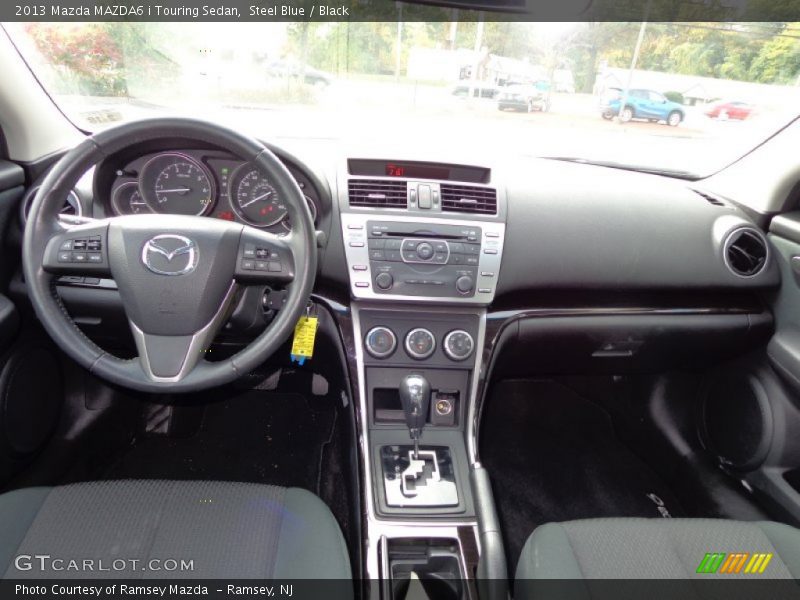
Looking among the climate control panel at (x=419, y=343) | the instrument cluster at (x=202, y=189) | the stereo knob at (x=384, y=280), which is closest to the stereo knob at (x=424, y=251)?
the stereo knob at (x=384, y=280)

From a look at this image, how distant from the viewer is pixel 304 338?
1.83 metres

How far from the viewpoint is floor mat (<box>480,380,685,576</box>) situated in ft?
7.93

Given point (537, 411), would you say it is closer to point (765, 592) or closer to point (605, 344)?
point (605, 344)

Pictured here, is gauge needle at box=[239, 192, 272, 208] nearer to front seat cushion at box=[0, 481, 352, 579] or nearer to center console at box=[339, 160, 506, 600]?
center console at box=[339, 160, 506, 600]

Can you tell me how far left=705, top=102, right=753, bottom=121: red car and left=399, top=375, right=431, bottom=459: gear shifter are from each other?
1510 millimetres

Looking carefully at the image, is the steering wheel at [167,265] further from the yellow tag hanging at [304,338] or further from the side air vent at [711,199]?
the side air vent at [711,199]

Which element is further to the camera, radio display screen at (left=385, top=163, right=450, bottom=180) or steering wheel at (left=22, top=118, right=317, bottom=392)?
radio display screen at (left=385, top=163, right=450, bottom=180)

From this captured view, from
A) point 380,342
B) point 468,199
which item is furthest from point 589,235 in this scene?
point 380,342

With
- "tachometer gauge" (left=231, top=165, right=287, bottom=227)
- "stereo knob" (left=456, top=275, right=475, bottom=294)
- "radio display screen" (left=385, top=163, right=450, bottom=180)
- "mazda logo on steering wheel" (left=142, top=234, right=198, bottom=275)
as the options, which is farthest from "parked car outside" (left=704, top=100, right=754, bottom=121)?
"mazda logo on steering wheel" (left=142, top=234, right=198, bottom=275)

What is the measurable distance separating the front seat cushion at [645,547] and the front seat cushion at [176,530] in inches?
19.5

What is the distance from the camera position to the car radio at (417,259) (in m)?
1.85

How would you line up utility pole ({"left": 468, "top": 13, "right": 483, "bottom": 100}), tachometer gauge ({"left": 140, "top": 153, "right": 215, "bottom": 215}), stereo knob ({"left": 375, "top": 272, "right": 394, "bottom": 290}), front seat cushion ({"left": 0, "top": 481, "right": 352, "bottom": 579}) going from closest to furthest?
front seat cushion ({"left": 0, "top": 481, "right": 352, "bottom": 579}) → tachometer gauge ({"left": 140, "top": 153, "right": 215, "bottom": 215}) → stereo knob ({"left": 375, "top": 272, "right": 394, "bottom": 290}) → utility pole ({"left": 468, "top": 13, "right": 483, "bottom": 100})

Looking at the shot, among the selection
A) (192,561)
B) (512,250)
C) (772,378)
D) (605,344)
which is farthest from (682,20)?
(192,561)

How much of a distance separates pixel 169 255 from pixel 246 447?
1413 mm
